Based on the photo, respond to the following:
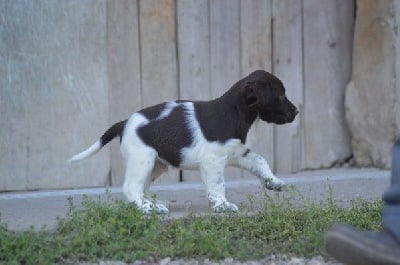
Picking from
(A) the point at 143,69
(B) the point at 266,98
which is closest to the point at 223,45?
(A) the point at 143,69

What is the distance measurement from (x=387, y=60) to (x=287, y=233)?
9.44ft

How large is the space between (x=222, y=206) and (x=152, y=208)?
A: 21.1 inches

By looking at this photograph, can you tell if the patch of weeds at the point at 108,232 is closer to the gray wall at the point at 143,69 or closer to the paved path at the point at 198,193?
the paved path at the point at 198,193

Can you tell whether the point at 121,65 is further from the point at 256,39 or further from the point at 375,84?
the point at 375,84

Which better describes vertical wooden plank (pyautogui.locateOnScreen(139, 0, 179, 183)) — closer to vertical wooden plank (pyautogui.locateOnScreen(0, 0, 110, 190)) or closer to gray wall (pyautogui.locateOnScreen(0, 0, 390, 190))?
gray wall (pyautogui.locateOnScreen(0, 0, 390, 190))

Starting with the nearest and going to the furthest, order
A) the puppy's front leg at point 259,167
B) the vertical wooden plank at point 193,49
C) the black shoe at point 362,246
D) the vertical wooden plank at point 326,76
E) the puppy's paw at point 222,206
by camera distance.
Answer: the black shoe at point 362,246 < the puppy's paw at point 222,206 < the puppy's front leg at point 259,167 < the vertical wooden plank at point 193,49 < the vertical wooden plank at point 326,76

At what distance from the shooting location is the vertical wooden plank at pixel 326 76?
27.0 feet

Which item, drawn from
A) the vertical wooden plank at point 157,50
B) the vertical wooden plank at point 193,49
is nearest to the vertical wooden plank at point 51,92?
the vertical wooden plank at point 157,50

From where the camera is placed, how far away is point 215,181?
6.14 metres

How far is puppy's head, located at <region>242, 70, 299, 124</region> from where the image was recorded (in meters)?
6.16

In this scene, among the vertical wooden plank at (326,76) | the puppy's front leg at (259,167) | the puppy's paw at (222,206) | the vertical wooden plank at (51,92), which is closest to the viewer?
the puppy's paw at (222,206)

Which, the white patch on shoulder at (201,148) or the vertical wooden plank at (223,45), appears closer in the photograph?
the white patch on shoulder at (201,148)

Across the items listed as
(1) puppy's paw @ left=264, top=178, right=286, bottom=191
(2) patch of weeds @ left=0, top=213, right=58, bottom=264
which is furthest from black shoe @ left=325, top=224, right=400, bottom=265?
(1) puppy's paw @ left=264, top=178, right=286, bottom=191

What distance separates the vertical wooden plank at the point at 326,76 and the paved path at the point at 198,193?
22cm
